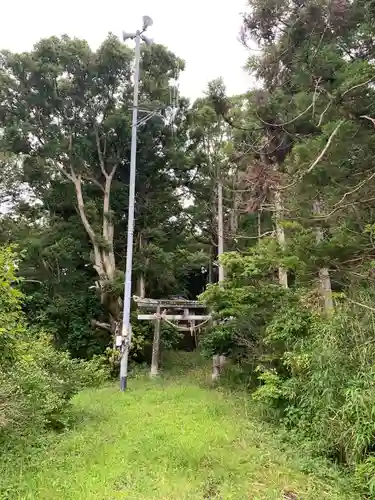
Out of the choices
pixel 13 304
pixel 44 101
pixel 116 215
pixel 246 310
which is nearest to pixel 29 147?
pixel 44 101

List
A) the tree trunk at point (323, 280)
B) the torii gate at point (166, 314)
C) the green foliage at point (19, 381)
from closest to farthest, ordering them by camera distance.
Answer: the green foliage at point (19, 381)
the tree trunk at point (323, 280)
the torii gate at point (166, 314)

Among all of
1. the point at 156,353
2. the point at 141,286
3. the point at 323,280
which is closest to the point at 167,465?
the point at 323,280

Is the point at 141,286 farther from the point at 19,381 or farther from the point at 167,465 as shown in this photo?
the point at 167,465

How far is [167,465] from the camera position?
4.25 meters

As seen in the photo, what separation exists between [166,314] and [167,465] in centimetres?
844

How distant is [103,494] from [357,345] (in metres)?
3.20

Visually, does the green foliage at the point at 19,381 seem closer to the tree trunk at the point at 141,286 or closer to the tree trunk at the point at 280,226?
the tree trunk at the point at 280,226

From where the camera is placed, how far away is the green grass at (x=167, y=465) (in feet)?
12.1

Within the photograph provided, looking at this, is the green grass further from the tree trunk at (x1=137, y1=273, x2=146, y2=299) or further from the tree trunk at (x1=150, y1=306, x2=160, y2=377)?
the tree trunk at (x1=137, y1=273, x2=146, y2=299)

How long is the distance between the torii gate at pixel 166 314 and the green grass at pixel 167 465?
5.99 meters

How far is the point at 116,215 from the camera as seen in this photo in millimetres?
15781

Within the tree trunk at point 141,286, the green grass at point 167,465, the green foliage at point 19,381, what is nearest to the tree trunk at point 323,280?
the green grass at point 167,465

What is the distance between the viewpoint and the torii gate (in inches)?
486

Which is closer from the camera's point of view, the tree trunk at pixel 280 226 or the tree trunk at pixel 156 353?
the tree trunk at pixel 280 226
